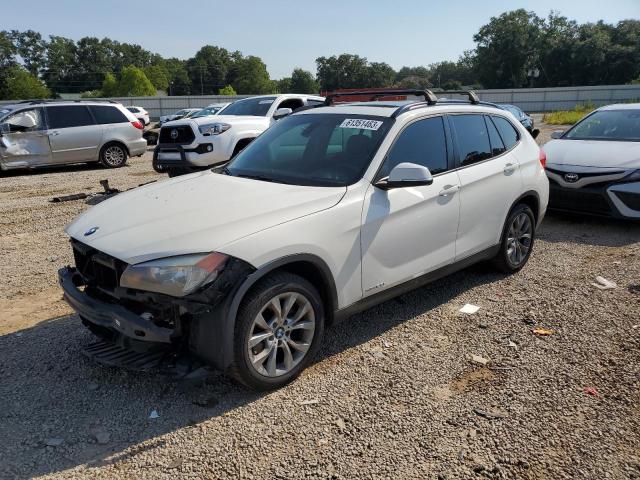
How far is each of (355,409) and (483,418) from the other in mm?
760

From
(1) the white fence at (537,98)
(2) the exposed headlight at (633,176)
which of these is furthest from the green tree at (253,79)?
(2) the exposed headlight at (633,176)

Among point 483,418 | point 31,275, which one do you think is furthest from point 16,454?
point 31,275

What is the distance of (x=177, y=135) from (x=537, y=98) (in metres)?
45.5

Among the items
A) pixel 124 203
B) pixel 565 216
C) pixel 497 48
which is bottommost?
pixel 565 216

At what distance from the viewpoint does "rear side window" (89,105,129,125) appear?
45.9 feet

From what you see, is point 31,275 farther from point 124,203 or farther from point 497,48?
point 497,48

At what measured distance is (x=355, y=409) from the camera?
10.7ft

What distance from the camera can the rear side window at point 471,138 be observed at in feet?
15.5

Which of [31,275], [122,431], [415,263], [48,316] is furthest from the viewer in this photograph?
[31,275]

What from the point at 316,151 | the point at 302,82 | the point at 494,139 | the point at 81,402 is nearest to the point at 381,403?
the point at 81,402

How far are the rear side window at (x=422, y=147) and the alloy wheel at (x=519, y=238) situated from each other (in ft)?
4.47

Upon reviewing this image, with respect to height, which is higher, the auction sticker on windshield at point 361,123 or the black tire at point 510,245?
the auction sticker on windshield at point 361,123

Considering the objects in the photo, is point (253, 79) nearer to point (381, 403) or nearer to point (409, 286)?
point (409, 286)

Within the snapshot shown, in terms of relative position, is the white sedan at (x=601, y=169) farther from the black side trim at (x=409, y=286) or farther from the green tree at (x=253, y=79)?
the green tree at (x=253, y=79)
